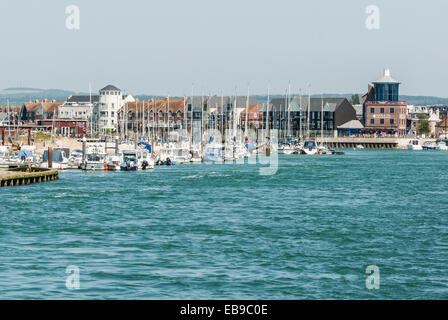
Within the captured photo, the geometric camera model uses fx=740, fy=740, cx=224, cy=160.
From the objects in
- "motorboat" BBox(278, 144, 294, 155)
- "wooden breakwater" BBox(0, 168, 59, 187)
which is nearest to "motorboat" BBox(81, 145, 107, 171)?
"wooden breakwater" BBox(0, 168, 59, 187)

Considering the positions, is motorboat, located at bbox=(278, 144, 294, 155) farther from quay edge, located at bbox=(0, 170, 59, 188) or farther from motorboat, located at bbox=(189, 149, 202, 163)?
quay edge, located at bbox=(0, 170, 59, 188)

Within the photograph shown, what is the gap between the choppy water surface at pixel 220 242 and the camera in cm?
2450

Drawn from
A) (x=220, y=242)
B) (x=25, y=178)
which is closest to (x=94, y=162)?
(x=25, y=178)

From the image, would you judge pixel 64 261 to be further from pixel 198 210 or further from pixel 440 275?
pixel 198 210

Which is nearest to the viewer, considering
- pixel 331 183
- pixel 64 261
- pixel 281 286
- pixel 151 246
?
pixel 281 286

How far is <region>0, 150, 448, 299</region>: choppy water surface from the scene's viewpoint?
24.5m

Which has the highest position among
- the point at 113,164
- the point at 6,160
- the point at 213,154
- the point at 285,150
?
the point at 6,160

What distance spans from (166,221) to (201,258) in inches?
505

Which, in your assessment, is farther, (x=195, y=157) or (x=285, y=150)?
(x=285, y=150)

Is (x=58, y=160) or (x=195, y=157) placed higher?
(x=58, y=160)

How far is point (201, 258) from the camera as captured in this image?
2978cm

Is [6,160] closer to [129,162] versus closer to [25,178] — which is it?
[129,162]

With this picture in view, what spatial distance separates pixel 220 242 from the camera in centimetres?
3409
